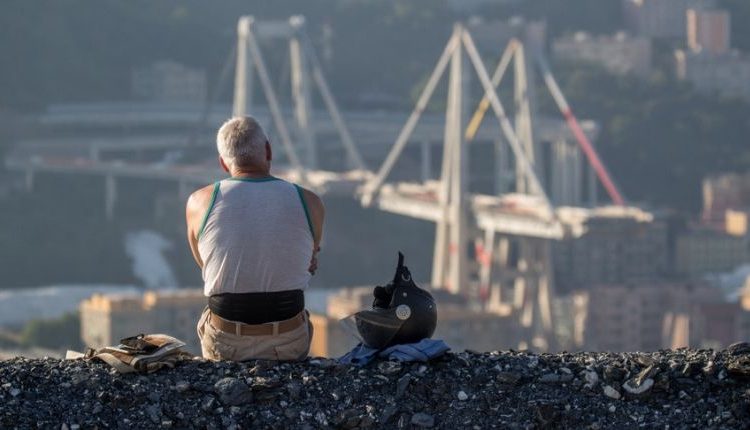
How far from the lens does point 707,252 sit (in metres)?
58.4

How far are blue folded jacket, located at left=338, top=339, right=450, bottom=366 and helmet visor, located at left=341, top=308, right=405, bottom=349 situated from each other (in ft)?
0.11

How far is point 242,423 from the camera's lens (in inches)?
291

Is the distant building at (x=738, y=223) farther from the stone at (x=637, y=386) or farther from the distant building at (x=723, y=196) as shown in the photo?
the stone at (x=637, y=386)

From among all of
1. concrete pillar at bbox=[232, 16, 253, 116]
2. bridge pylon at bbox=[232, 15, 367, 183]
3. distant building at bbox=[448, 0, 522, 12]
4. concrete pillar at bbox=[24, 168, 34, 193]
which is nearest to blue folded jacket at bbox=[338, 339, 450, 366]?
bridge pylon at bbox=[232, 15, 367, 183]

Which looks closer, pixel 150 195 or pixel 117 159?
pixel 150 195

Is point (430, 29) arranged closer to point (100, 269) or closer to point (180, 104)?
point (180, 104)

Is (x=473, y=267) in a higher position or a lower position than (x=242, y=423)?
lower

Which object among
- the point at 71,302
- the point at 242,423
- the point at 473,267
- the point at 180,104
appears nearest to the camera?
the point at 242,423

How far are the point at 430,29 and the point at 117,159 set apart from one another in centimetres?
1643

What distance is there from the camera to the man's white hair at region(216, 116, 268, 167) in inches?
303

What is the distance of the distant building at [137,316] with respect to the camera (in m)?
40.2

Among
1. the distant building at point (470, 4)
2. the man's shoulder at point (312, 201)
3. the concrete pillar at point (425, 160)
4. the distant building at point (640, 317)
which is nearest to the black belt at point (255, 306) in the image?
the man's shoulder at point (312, 201)

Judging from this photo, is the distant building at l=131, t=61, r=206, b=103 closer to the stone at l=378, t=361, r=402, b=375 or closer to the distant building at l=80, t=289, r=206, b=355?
the distant building at l=80, t=289, r=206, b=355

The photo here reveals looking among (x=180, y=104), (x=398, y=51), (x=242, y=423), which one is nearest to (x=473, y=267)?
(x=180, y=104)
